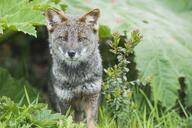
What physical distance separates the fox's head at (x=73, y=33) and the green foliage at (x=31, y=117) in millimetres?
591

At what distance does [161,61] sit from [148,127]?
3.29 ft

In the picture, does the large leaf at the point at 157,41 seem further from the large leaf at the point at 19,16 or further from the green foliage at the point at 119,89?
the large leaf at the point at 19,16

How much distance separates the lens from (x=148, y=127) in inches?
262

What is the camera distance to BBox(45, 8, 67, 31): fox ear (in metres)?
6.59

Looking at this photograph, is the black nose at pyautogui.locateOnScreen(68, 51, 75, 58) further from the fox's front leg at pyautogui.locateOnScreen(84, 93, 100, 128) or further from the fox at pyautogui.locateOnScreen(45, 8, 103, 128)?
the fox's front leg at pyautogui.locateOnScreen(84, 93, 100, 128)

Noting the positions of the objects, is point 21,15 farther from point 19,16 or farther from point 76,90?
point 76,90

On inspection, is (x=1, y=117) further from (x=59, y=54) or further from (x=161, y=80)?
(x=161, y=80)

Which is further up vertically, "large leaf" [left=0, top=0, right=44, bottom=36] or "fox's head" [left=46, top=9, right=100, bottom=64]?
"large leaf" [left=0, top=0, right=44, bottom=36]

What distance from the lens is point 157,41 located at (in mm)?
7504

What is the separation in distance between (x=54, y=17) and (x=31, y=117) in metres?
1.07

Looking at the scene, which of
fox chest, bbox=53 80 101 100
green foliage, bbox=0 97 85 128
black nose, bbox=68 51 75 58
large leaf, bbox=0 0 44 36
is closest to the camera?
green foliage, bbox=0 97 85 128

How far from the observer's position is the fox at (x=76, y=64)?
660cm

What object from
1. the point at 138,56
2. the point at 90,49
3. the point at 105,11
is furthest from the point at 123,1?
the point at 90,49

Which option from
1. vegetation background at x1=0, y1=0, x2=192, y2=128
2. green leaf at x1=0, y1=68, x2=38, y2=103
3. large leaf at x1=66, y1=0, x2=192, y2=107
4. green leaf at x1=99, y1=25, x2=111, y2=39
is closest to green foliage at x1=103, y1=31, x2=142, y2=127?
vegetation background at x1=0, y1=0, x2=192, y2=128
